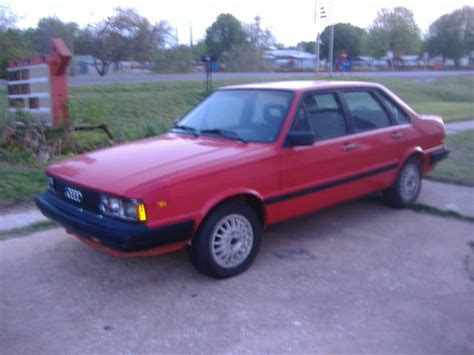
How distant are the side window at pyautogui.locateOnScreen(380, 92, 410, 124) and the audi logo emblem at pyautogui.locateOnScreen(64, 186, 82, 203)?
11.8 feet

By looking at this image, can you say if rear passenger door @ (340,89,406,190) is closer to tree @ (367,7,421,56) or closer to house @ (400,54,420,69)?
house @ (400,54,420,69)

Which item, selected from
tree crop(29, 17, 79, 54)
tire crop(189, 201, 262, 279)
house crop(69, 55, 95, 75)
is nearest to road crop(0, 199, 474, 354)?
tire crop(189, 201, 262, 279)

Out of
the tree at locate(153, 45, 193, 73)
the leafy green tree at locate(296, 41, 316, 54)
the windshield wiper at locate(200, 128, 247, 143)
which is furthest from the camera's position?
the leafy green tree at locate(296, 41, 316, 54)

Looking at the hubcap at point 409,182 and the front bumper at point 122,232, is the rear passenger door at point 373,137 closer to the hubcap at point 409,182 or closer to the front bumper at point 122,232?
the hubcap at point 409,182

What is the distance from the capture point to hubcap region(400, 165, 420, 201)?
6.35m

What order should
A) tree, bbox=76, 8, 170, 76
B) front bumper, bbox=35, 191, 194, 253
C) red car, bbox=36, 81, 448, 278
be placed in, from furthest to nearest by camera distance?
tree, bbox=76, 8, 170, 76 < red car, bbox=36, 81, 448, 278 < front bumper, bbox=35, 191, 194, 253

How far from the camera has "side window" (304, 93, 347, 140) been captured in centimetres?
523

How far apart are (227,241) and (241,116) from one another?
139 cm

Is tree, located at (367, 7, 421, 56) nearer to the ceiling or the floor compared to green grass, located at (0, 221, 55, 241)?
nearer to the ceiling

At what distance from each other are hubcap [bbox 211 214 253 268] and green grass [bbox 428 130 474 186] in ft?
14.0

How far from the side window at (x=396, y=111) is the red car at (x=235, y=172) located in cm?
2

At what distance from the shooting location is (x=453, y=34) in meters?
70.8

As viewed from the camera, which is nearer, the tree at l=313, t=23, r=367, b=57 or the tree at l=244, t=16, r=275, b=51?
the tree at l=244, t=16, r=275, b=51

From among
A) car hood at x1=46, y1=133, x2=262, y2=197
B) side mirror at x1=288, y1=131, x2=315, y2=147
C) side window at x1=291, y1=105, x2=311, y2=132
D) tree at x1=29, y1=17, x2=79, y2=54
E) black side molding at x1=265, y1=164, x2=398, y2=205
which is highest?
tree at x1=29, y1=17, x2=79, y2=54
